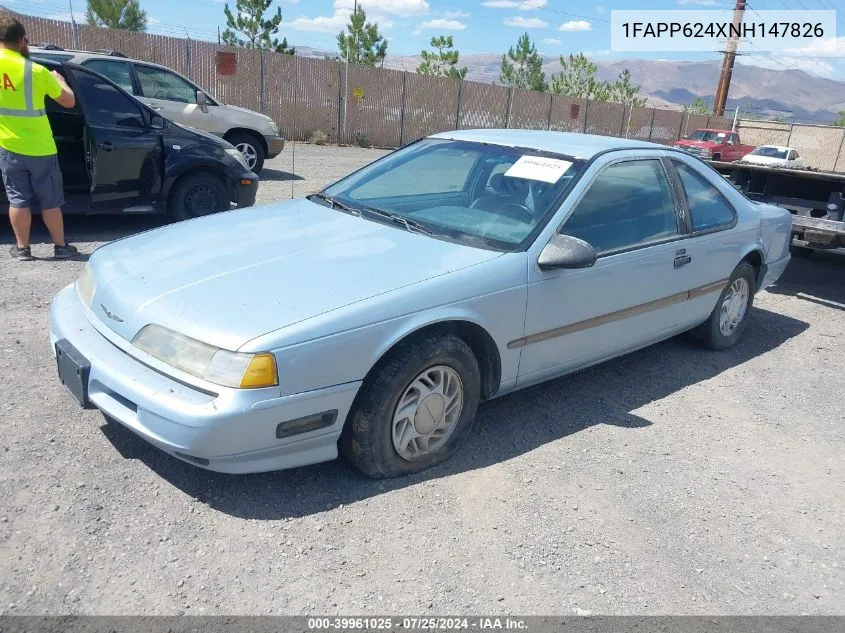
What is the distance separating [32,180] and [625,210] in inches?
184

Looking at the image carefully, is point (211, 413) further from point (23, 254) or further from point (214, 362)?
point (23, 254)

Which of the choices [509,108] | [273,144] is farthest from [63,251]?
[509,108]

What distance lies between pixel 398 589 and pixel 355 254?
151 cm

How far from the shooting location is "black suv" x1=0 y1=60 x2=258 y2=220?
21.6ft

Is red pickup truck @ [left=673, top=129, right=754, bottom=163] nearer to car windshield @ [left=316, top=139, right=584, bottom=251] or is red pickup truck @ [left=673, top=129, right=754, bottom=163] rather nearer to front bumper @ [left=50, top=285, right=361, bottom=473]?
car windshield @ [left=316, top=139, right=584, bottom=251]

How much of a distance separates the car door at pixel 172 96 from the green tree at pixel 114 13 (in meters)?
22.8

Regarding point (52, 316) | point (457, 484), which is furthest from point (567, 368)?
point (52, 316)

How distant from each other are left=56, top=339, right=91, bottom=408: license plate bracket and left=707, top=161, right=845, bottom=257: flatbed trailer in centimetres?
633

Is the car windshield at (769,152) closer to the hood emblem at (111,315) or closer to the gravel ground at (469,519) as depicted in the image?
the gravel ground at (469,519)

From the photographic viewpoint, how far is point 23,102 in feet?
18.2

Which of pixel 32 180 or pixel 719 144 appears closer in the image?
pixel 32 180

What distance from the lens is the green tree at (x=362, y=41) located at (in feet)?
121

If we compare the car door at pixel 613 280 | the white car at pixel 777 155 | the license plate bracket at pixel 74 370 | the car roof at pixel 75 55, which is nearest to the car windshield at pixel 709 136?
the white car at pixel 777 155

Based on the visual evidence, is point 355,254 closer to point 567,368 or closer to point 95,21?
point 567,368
